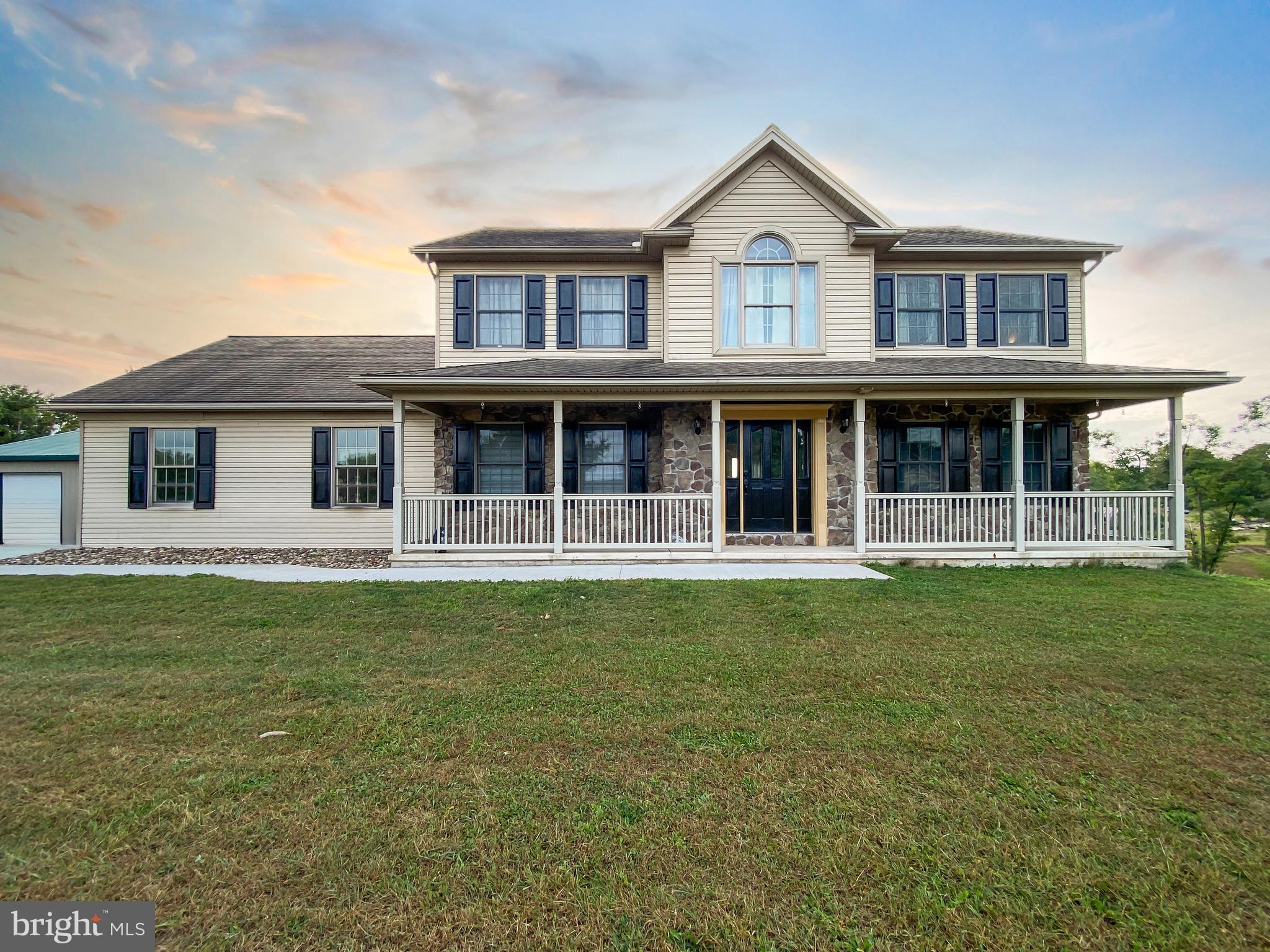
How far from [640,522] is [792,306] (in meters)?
5.32

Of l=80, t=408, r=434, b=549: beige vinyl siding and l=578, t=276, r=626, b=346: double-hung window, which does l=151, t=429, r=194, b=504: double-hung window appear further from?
l=578, t=276, r=626, b=346: double-hung window

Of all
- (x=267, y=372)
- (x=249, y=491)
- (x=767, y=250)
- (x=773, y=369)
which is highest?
(x=767, y=250)

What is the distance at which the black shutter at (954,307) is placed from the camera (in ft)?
36.5

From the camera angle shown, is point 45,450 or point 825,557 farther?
point 45,450

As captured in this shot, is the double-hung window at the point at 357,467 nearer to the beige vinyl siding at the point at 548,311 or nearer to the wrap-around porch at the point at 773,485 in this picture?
the wrap-around porch at the point at 773,485

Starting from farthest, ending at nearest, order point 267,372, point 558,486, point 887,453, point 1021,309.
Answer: point 267,372
point 1021,309
point 887,453
point 558,486

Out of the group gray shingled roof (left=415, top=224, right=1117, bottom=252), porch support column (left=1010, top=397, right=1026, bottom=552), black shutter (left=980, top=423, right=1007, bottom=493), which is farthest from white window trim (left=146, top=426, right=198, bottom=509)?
black shutter (left=980, top=423, right=1007, bottom=493)

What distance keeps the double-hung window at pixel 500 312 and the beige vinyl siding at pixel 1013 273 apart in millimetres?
7778

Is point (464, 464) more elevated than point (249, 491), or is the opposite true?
point (464, 464)

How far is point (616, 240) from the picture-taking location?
37.4 ft

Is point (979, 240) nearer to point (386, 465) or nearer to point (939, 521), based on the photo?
point (939, 521)

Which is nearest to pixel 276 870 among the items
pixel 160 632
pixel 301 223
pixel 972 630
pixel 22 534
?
pixel 160 632

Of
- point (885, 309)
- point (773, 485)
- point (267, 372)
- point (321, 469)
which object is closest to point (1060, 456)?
point (885, 309)

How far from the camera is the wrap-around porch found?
9547mm
